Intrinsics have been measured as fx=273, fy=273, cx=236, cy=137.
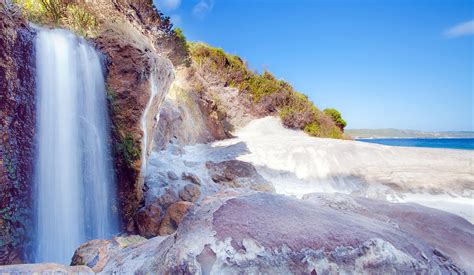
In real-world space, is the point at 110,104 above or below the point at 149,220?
above

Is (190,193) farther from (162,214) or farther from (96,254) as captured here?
(96,254)

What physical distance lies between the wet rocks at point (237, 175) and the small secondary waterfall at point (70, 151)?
305 centimetres

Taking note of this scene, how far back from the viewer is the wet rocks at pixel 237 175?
706 centimetres

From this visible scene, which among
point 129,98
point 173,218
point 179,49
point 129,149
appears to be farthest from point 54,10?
point 179,49

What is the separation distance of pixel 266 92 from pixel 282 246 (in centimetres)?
1513

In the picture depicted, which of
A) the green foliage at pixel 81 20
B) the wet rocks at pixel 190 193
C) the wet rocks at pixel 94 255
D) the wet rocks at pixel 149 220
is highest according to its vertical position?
the green foliage at pixel 81 20

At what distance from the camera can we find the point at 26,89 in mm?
3652

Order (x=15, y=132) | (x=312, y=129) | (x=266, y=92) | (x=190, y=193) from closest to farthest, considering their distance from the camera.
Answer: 1. (x=15, y=132)
2. (x=190, y=193)
3. (x=312, y=129)
4. (x=266, y=92)

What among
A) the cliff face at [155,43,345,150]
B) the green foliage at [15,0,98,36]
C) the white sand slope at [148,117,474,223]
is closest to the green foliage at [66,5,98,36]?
the green foliage at [15,0,98,36]

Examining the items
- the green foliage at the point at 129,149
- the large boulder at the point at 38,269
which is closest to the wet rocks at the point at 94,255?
the large boulder at the point at 38,269

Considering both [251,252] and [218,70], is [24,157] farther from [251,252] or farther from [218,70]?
[218,70]

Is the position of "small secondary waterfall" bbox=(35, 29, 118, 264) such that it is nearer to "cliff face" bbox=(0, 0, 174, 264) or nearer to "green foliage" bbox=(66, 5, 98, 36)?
"cliff face" bbox=(0, 0, 174, 264)

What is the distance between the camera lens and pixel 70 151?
4172 mm

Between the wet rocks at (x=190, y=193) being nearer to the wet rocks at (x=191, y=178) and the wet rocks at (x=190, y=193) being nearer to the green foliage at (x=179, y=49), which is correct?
the wet rocks at (x=191, y=178)
